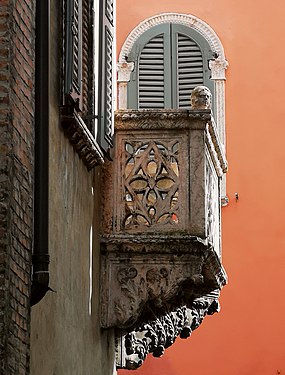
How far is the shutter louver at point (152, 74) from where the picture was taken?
60.1ft

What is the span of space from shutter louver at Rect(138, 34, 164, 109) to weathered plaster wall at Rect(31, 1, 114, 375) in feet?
23.0

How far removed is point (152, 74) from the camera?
724 inches

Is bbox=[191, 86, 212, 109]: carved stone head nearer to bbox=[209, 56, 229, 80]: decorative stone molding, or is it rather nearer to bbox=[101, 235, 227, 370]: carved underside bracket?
bbox=[101, 235, 227, 370]: carved underside bracket

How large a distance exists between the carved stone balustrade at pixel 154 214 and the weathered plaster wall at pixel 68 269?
178 mm

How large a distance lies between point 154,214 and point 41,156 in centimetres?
288

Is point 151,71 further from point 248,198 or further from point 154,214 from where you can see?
point 154,214

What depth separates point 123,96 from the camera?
60.1 ft


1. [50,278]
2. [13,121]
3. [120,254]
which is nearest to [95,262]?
[120,254]

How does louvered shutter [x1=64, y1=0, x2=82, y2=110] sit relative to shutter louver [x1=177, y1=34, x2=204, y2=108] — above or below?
below

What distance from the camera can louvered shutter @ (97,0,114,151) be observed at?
434 inches

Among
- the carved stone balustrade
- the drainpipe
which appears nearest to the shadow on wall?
the carved stone balustrade

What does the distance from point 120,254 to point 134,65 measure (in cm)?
740

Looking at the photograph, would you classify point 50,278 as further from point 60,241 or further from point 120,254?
point 120,254

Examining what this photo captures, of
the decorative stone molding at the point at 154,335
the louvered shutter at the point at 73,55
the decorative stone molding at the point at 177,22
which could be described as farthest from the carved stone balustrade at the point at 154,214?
the decorative stone molding at the point at 177,22
